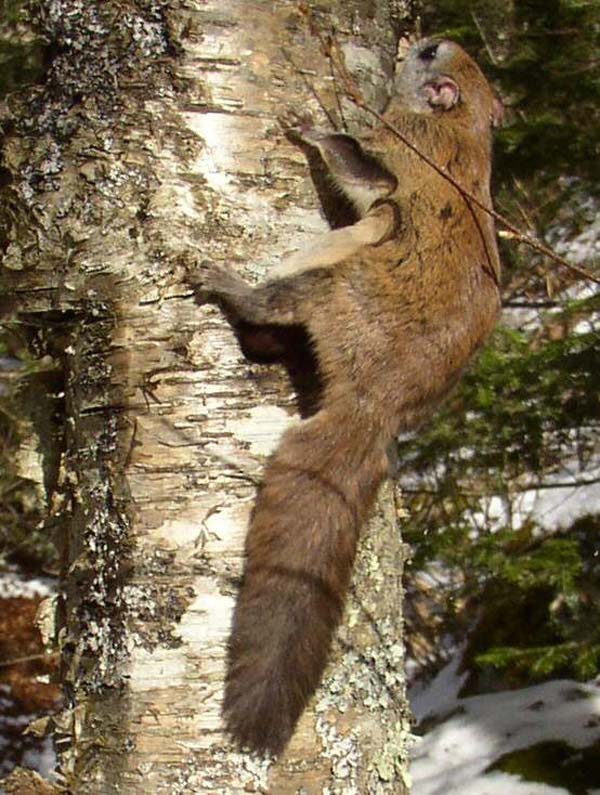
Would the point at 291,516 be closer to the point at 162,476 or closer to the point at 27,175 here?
the point at 162,476

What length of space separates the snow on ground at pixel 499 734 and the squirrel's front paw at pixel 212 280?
13.2ft

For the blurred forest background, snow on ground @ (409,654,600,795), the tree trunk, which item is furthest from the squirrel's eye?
snow on ground @ (409,654,600,795)

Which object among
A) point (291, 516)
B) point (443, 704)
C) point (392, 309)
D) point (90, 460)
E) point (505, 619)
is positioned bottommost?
point (443, 704)

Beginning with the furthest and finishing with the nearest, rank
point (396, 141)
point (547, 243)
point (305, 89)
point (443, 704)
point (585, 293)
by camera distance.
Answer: point (585, 293), point (547, 243), point (443, 704), point (396, 141), point (305, 89)

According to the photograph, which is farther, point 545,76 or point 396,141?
point 545,76

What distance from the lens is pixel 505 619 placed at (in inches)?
272

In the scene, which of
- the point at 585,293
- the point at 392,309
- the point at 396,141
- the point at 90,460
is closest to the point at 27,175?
the point at 90,460

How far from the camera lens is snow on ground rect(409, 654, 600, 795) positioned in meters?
5.55

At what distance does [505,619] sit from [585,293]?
294 centimetres

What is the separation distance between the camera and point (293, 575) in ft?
6.76

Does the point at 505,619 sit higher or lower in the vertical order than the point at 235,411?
lower

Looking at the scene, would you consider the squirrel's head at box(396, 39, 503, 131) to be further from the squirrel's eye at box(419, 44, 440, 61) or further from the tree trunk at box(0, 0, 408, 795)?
the tree trunk at box(0, 0, 408, 795)

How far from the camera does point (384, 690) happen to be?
2111 mm

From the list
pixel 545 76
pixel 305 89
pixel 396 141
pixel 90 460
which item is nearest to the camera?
pixel 90 460
